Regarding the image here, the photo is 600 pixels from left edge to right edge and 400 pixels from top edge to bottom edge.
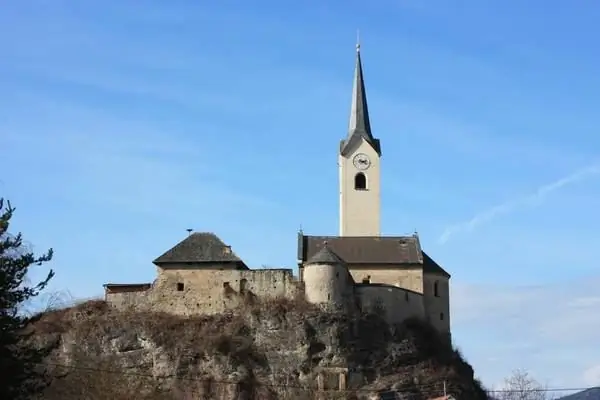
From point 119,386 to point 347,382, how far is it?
13.9 m

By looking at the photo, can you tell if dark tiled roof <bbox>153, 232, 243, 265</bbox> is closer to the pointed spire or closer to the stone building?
the stone building

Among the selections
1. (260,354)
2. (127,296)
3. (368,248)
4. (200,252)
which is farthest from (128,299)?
(368,248)

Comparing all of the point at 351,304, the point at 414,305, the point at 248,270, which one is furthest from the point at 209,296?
the point at 414,305

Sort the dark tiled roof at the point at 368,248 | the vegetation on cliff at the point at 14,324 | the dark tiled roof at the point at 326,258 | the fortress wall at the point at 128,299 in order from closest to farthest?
1. the vegetation on cliff at the point at 14,324
2. the dark tiled roof at the point at 326,258
3. the fortress wall at the point at 128,299
4. the dark tiled roof at the point at 368,248

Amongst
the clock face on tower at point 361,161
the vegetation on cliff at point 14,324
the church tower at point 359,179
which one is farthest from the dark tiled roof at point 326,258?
the vegetation on cliff at point 14,324

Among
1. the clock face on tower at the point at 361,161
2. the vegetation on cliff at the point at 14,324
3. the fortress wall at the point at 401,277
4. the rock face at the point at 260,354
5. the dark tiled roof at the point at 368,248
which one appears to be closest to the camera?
the vegetation on cliff at the point at 14,324

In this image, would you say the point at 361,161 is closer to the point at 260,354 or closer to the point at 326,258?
the point at 326,258

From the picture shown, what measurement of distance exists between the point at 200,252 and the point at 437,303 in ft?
53.8

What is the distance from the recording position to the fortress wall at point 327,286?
225ft

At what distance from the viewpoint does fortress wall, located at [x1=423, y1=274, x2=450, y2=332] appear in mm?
73125

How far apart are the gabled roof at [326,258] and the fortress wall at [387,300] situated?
2.37 metres

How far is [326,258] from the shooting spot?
68.8 meters

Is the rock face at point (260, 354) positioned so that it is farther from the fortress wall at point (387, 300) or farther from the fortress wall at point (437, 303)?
the fortress wall at point (437, 303)

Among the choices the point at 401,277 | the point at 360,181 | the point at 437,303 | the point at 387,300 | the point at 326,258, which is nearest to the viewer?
the point at 326,258
